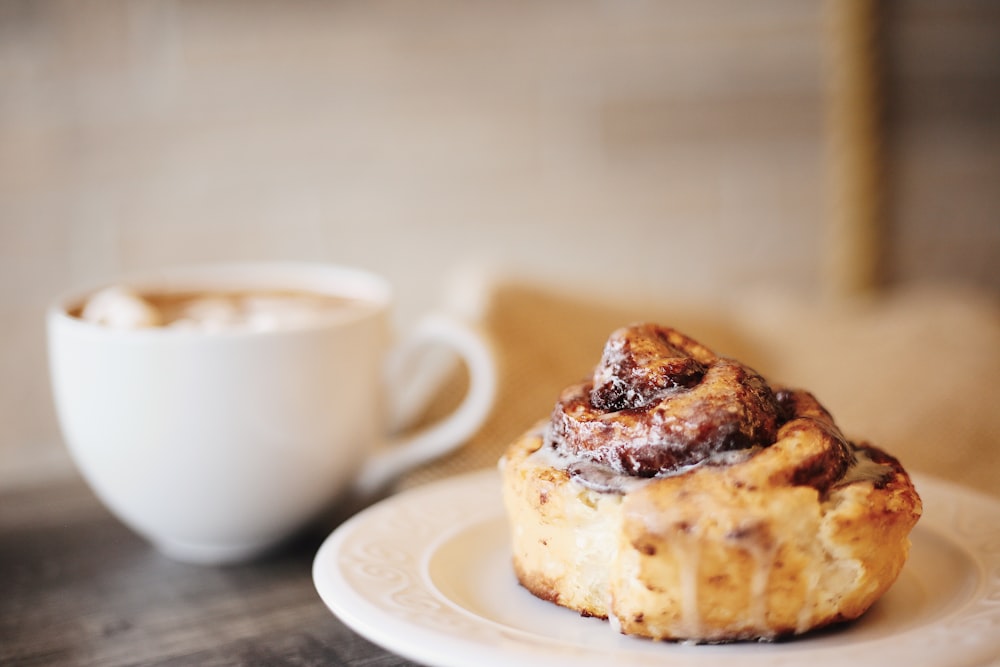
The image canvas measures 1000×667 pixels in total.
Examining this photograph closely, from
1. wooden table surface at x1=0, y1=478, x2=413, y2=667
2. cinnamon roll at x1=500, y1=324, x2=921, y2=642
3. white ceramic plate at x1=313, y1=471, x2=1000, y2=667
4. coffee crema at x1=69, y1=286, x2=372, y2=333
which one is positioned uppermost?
coffee crema at x1=69, y1=286, x2=372, y2=333

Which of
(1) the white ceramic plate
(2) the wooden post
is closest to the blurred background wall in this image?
(2) the wooden post

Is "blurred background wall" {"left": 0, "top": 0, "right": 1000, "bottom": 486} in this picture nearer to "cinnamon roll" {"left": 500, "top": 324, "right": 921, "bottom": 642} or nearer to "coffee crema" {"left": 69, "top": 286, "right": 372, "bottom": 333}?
"coffee crema" {"left": 69, "top": 286, "right": 372, "bottom": 333}

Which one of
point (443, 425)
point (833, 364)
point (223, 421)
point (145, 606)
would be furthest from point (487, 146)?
point (145, 606)

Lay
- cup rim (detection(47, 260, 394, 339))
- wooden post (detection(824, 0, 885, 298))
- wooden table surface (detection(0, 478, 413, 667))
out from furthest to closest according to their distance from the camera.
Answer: wooden post (detection(824, 0, 885, 298))
cup rim (detection(47, 260, 394, 339))
wooden table surface (detection(0, 478, 413, 667))

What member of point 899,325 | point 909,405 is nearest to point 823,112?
point 899,325

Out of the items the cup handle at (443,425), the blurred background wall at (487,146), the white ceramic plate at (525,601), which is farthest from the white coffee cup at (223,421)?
the blurred background wall at (487,146)

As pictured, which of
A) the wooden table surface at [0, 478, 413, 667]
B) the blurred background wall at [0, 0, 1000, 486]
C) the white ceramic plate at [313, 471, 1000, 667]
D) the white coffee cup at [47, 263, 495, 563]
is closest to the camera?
the white ceramic plate at [313, 471, 1000, 667]
